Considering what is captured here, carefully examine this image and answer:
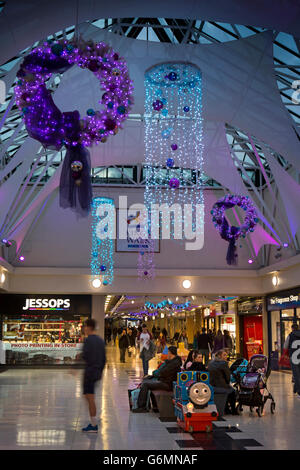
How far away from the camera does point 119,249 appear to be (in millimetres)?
25859

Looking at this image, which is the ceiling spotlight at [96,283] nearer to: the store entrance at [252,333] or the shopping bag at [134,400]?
the store entrance at [252,333]

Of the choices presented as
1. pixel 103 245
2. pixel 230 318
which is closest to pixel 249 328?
pixel 230 318

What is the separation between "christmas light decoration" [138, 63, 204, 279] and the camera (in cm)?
1493

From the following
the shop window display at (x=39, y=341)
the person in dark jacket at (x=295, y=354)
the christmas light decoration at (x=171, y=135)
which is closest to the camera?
the person in dark jacket at (x=295, y=354)

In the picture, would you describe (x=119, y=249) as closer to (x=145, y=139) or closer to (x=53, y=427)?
(x=145, y=139)

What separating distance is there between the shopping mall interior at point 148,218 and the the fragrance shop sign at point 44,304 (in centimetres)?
7

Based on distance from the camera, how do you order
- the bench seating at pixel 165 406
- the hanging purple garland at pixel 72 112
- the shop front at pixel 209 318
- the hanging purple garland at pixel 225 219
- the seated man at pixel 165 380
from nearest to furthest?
the hanging purple garland at pixel 72 112 < the bench seating at pixel 165 406 < the seated man at pixel 165 380 < the hanging purple garland at pixel 225 219 < the shop front at pixel 209 318

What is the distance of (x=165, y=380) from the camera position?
10539 mm

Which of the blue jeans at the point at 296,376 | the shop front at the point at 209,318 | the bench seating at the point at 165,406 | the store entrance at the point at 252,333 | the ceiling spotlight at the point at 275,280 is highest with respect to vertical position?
the ceiling spotlight at the point at 275,280

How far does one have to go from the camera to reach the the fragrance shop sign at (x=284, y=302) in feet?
72.2

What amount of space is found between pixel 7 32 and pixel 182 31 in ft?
21.5

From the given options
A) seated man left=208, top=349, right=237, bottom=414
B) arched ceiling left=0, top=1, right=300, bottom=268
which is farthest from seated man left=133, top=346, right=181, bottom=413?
arched ceiling left=0, top=1, right=300, bottom=268

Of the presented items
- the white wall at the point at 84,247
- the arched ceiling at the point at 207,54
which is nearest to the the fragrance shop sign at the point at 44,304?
the white wall at the point at 84,247
